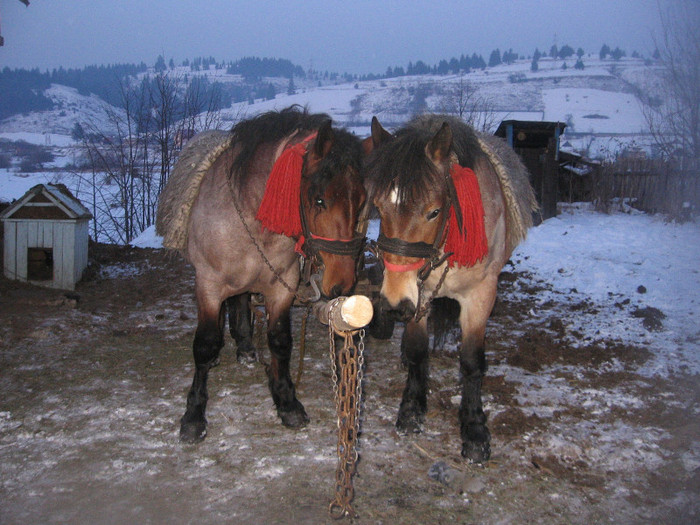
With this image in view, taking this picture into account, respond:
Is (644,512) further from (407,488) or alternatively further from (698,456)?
(407,488)

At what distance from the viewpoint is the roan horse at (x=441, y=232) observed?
2.56m

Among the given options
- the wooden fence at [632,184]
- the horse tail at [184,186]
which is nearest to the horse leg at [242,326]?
the horse tail at [184,186]

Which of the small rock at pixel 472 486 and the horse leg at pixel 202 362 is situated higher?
the horse leg at pixel 202 362

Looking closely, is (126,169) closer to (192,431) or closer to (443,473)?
(192,431)

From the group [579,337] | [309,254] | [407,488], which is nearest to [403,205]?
[309,254]

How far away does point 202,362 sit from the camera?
3.27 meters

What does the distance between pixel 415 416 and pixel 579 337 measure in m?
2.74

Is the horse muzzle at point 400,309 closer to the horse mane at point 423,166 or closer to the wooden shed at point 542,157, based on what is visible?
the horse mane at point 423,166

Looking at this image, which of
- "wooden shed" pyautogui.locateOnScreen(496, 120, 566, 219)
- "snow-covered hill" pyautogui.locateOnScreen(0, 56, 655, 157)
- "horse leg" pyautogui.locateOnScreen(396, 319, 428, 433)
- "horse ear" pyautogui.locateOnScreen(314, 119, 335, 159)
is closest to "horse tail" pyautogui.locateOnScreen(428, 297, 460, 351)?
"horse leg" pyautogui.locateOnScreen(396, 319, 428, 433)

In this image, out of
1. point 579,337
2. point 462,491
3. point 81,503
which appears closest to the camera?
point 81,503

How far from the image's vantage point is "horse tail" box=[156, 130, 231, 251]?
10.4 ft

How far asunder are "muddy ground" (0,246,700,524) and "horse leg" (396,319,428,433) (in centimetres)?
15

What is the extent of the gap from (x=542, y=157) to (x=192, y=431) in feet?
41.8

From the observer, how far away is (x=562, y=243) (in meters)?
9.73
